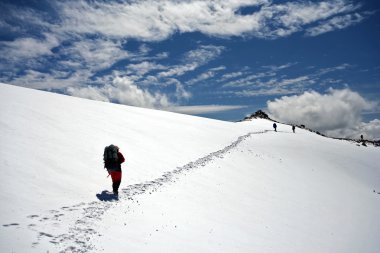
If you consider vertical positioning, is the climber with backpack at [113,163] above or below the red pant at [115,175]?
above

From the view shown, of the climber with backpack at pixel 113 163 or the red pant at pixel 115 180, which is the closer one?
the red pant at pixel 115 180

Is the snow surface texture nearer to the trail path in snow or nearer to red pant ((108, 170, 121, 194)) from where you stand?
the trail path in snow

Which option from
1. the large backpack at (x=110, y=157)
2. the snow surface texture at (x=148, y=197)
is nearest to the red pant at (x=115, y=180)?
the large backpack at (x=110, y=157)

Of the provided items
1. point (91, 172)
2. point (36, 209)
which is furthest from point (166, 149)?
point (36, 209)

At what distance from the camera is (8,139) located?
14664mm

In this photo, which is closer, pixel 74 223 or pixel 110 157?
pixel 74 223

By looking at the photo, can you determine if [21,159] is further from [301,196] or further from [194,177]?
[301,196]

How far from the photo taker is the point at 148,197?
13.7 metres

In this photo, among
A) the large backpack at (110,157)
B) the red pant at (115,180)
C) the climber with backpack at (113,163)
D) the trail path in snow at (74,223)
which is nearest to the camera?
the trail path in snow at (74,223)

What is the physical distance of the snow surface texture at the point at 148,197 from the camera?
9.33 meters

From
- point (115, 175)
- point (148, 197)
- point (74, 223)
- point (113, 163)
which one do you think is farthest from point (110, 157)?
point (74, 223)

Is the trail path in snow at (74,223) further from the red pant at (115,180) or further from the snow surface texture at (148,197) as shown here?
the red pant at (115,180)

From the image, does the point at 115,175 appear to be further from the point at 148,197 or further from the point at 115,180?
the point at 148,197

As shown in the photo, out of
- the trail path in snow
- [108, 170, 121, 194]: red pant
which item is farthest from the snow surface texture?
[108, 170, 121, 194]: red pant
